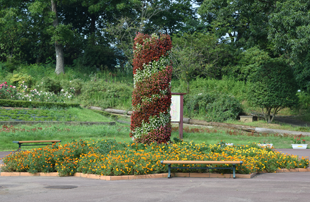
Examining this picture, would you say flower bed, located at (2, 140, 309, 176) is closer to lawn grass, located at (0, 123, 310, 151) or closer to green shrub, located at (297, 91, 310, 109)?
lawn grass, located at (0, 123, 310, 151)

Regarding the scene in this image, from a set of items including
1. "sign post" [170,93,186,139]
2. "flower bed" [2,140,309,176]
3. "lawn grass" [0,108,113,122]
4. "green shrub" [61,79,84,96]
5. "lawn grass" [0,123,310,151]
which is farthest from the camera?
"green shrub" [61,79,84,96]

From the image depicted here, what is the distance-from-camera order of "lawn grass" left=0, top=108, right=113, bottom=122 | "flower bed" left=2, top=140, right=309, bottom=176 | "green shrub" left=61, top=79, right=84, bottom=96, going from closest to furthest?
"flower bed" left=2, top=140, right=309, bottom=176 → "lawn grass" left=0, top=108, right=113, bottom=122 → "green shrub" left=61, top=79, right=84, bottom=96

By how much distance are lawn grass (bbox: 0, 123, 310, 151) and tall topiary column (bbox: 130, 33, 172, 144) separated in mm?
3278

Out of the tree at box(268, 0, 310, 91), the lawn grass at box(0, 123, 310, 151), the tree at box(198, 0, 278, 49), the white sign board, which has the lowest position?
the lawn grass at box(0, 123, 310, 151)

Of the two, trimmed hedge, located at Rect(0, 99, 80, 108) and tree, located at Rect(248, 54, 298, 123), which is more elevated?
tree, located at Rect(248, 54, 298, 123)

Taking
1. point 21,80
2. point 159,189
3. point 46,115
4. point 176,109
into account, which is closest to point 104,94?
point 21,80

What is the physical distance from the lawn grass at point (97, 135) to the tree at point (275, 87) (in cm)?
300

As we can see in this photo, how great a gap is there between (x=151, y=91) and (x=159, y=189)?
14.7 feet

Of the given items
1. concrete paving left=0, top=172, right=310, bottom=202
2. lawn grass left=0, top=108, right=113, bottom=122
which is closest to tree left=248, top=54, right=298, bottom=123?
lawn grass left=0, top=108, right=113, bottom=122

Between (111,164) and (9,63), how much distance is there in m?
24.5

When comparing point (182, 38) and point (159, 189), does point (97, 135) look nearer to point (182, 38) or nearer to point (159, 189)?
point (159, 189)

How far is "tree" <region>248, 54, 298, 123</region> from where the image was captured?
18000 millimetres

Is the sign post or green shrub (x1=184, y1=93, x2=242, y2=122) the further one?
green shrub (x1=184, y1=93, x2=242, y2=122)

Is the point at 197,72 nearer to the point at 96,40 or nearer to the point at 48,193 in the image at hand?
the point at 96,40
